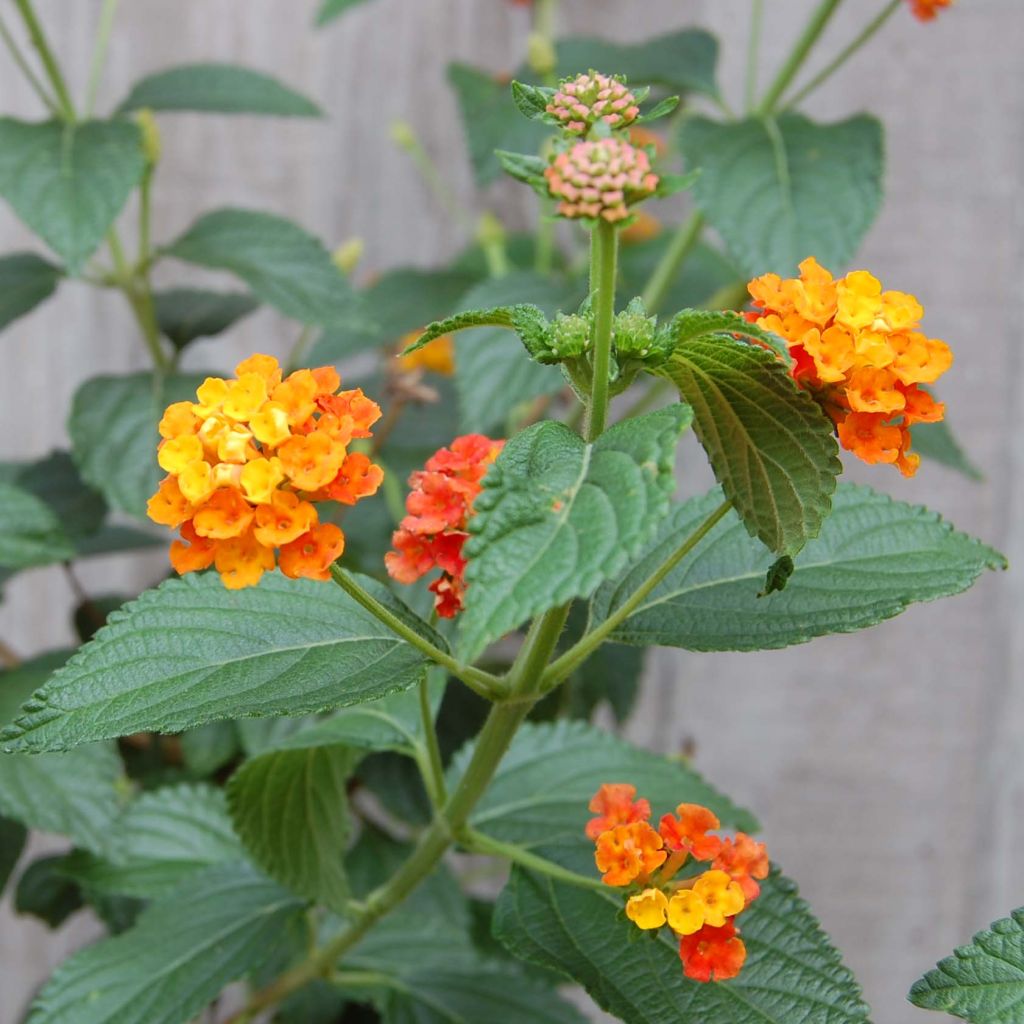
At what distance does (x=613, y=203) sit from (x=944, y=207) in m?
0.83

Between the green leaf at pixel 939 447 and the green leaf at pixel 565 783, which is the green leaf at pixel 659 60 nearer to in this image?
the green leaf at pixel 939 447

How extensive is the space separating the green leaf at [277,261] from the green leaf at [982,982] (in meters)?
0.58

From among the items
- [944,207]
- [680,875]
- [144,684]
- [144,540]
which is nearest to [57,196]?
[144,540]

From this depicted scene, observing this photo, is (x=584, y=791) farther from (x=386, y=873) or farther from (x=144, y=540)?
(x=144, y=540)

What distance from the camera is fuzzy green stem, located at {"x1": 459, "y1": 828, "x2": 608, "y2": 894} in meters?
0.51

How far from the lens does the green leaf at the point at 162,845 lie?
0.72 m

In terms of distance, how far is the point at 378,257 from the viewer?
1.22 m

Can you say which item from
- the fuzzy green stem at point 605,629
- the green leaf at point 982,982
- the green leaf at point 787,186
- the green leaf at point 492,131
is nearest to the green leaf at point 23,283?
the green leaf at point 492,131

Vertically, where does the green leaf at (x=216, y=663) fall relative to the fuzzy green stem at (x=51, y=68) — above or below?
below

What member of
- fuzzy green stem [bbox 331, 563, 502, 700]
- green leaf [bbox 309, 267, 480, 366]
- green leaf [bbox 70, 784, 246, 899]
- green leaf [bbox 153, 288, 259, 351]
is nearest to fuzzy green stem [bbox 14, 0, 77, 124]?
green leaf [bbox 153, 288, 259, 351]

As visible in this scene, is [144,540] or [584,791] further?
[144,540]

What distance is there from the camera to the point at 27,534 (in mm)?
752

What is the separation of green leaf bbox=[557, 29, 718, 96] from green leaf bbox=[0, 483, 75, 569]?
A: 489 millimetres

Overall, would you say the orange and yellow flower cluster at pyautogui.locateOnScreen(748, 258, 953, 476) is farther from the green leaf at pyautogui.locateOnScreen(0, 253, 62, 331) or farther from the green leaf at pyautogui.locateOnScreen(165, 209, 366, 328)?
the green leaf at pyautogui.locateOnScreen(0, 253, 62, 331)
